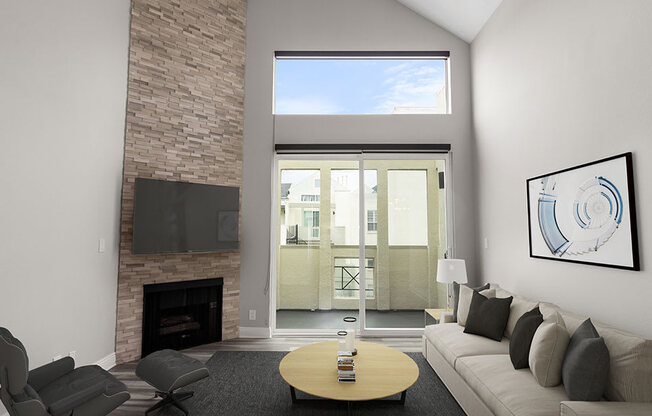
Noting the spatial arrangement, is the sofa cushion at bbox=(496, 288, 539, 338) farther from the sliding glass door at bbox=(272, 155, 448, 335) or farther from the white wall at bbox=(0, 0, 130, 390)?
the white wall at bbox=(0, 0, 130, 390)

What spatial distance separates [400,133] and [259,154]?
2027 millimetres

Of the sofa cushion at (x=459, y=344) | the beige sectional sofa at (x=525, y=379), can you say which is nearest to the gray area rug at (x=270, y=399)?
the beige sectional sofa at (x=525, y=379)

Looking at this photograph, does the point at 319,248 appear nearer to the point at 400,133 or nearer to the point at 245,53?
the point at 400,133

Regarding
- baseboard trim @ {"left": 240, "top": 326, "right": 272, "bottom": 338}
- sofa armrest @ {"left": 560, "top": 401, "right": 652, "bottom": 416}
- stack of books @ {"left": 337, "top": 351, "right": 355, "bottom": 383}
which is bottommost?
baseboard trim @ {"left": 240, "top": 326, "right": 272, "bottom": 338}

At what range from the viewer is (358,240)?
4766 mm

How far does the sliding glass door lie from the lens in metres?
4.69

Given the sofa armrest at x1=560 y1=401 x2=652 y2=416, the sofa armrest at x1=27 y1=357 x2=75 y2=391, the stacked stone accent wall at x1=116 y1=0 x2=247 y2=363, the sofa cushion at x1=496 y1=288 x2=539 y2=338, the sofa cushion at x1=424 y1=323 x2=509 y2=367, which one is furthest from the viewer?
the stacked stone accent wall at x1=116 y1=0 x2=247 y2=363

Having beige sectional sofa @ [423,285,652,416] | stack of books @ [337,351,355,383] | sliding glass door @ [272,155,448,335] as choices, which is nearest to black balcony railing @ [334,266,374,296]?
sliding glass door @ [272,155,448,335]

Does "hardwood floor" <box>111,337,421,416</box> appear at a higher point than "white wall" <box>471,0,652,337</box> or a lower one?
lower

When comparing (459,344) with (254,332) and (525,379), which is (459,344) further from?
(254,332)

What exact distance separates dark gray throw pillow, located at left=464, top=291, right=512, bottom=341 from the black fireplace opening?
3.02 meters

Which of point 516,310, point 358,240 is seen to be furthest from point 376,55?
point 516,310

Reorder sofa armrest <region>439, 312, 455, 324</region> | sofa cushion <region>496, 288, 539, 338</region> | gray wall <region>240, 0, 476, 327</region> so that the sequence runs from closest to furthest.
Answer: sofa cushion <region>496, 288, 539, 338</region>, sofa armrest <region>439, 312, 455, 324</region>, gray wall <region>240, 0, 476, 327</region>

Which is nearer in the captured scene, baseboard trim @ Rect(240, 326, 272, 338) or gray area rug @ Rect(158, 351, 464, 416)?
gray area rug @ Rect(158, 351, 464, 416)
